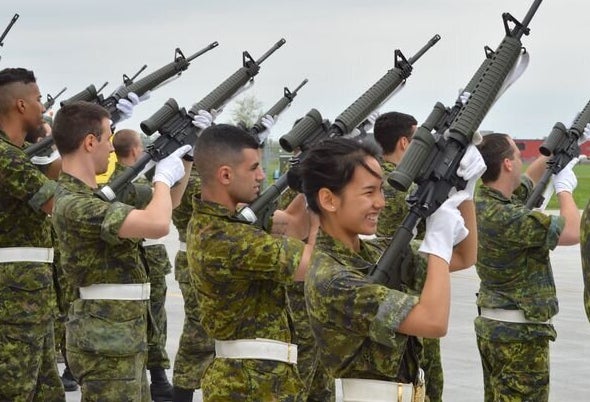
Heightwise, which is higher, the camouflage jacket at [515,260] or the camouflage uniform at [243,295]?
the camouflage jacket at [515,260]

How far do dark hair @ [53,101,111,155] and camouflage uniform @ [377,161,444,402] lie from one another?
1781 mm

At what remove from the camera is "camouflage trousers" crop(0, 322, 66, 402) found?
6.43 meters

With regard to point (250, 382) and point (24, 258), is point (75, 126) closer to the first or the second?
point (24, 258)

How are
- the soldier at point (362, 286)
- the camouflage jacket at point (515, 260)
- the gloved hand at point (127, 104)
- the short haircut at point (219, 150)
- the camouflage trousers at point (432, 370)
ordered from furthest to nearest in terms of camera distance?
the gloved hand at point (127, 104)
the camouflage trousers at point (432, 370)
the camouflage jacket at point (515, 260)
the short haircut at point (219, 150)
the soldier at point (362, 286)

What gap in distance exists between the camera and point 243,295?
16.1ft

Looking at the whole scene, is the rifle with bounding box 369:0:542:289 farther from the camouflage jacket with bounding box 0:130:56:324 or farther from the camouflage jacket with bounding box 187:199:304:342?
the camouflage jacket with bounding box 0:130:56:324

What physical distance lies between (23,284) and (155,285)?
2.62m

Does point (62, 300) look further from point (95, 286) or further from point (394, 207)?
point (394, 207)

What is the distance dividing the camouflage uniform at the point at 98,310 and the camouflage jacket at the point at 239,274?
821mm

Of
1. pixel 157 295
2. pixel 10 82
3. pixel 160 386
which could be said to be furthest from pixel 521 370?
pixel 157 295

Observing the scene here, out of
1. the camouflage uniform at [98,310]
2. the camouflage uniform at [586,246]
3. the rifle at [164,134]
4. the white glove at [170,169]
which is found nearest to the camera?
the camouflage uniform at [586,246]

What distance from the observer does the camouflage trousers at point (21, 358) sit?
6430 millimetres

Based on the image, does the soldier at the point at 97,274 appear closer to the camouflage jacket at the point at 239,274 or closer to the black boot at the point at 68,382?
the camouflage jacket at the point at 239,274

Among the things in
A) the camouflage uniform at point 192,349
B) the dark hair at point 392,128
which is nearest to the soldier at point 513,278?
the dark hair at point 392,128
